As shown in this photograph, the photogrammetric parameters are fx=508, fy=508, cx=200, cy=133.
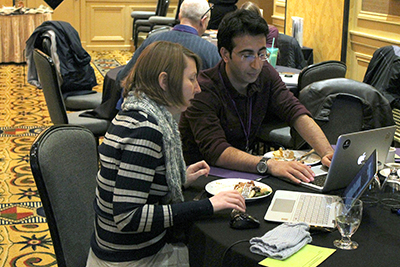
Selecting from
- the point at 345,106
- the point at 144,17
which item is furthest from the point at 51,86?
the point at 144,17

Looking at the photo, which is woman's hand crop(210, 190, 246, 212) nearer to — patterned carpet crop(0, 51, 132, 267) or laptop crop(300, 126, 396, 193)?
laptop crop(300, 126, 396, 193)

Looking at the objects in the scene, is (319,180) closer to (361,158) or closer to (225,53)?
(361,158)

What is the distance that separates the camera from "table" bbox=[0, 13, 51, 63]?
8852 mm

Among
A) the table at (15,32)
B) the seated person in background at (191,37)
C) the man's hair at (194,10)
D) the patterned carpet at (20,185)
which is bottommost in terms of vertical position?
the patterned carpet at (20,185)

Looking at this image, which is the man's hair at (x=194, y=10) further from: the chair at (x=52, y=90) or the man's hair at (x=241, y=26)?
the man's hair at (x=241, y=26)

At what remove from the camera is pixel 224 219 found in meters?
1.53

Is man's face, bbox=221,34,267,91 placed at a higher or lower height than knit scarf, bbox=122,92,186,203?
higher

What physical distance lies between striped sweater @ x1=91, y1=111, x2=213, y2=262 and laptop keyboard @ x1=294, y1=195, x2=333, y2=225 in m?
0.28

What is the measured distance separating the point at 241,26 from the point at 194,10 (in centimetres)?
151

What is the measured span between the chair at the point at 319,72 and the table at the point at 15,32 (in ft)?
21.6

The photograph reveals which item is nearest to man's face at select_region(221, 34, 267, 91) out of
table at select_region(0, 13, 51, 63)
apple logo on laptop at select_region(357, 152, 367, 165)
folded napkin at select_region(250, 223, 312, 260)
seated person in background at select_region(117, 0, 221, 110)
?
apple logo on laptop at select_region(357, 152, 367, 165)

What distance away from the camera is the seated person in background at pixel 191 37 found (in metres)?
3.36

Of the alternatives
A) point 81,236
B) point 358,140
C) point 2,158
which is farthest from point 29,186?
point 358,140

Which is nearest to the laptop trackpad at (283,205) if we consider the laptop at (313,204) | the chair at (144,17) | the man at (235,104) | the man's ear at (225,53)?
the laptop at (313,204)
